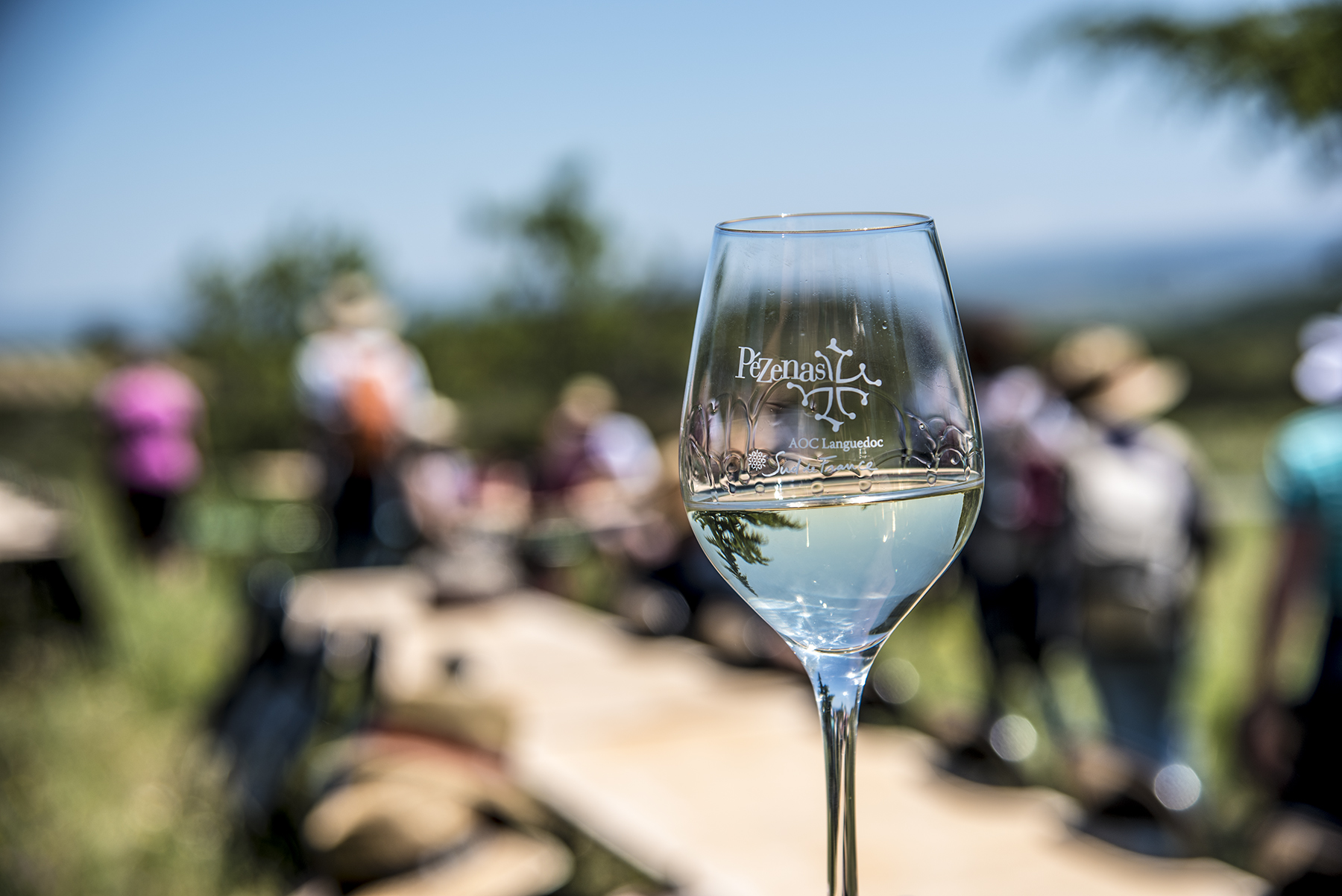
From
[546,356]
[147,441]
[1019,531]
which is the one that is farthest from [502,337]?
[1019,531]

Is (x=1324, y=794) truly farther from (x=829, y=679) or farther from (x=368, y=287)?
(x=368, y=287)

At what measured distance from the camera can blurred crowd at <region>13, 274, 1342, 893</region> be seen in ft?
7.59

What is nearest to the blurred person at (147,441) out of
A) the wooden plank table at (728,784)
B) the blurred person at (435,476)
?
the blurred person at (435,476)

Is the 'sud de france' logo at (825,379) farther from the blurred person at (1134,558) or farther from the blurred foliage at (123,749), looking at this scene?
the blurred person at (1134,558)

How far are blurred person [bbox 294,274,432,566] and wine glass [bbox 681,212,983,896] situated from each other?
4.64 metres

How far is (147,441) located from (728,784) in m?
6.97

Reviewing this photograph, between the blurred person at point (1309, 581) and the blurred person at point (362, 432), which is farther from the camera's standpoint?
the blurred person at point (362, 432)

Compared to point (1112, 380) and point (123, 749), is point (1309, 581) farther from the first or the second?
point (123, 749)

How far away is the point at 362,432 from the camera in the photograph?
5293 millimetres

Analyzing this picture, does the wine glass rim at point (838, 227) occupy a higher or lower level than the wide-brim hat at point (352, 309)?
higher

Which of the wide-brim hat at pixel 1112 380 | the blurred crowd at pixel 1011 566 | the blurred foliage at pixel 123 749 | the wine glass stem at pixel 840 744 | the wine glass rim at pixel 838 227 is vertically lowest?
the blurred foliage at pixel 123 749

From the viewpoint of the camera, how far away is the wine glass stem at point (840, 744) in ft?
2.33

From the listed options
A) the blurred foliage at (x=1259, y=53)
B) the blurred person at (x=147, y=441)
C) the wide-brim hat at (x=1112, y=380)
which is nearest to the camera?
the wide-brim hat at (x=1112, y=380)

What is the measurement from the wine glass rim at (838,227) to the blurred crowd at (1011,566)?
2.96ft
